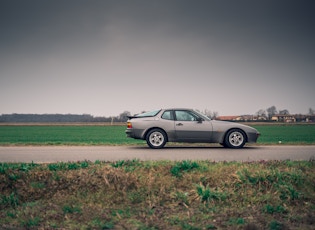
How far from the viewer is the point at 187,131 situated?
1255 centimetres

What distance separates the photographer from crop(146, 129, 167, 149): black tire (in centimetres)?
1248

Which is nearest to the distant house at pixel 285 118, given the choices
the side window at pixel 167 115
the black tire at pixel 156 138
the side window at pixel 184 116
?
the side window at pixel 184 116

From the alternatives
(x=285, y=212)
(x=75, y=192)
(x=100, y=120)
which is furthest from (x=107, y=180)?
(x=100, y=120)

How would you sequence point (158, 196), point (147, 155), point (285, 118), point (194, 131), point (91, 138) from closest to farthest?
point (158, 196) → point (147, 155) → point (194, 131) → point (91, 138) → point (285, 118)

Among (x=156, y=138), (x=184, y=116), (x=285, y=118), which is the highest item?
(x=285, y=118)

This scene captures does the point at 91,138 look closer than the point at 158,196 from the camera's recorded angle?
No

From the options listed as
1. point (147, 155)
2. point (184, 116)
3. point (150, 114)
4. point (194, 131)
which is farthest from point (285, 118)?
point (147, 155)

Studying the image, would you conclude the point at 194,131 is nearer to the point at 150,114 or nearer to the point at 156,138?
the point at 156,138

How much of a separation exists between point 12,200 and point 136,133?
288 inches

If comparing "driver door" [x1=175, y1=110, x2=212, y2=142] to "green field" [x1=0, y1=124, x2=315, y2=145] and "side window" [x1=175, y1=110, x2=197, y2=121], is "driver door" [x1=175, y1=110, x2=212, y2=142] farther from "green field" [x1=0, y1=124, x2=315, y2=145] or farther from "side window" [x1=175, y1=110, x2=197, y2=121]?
"green field" [x1=0, y1=124, x2=315, y2=145]

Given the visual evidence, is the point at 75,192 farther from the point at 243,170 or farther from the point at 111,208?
the point at 243,170

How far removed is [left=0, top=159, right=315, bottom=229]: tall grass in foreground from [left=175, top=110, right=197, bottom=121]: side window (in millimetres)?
5624

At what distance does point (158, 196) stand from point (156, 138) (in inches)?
276

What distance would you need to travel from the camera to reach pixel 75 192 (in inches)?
228
